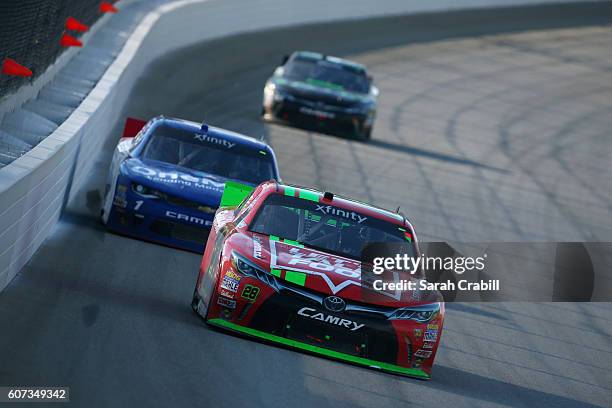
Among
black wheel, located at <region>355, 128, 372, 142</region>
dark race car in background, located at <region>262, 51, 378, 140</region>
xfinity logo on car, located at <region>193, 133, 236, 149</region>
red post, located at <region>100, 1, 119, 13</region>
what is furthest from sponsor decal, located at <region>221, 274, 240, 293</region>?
red post, located at <region>100, 1, 119, 13</region>

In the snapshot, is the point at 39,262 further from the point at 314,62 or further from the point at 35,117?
the point at 314,62

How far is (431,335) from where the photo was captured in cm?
990

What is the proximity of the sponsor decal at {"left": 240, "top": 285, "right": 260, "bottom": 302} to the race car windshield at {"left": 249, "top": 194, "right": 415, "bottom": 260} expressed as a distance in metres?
0.99

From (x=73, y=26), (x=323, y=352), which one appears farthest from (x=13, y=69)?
(x=73, y=26)

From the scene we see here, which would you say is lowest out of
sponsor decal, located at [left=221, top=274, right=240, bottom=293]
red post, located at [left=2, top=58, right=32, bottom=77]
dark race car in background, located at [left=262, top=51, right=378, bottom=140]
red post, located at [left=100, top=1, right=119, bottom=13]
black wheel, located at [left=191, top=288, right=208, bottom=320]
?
dark race car in background, located at [left=262, top=51, right=378, bottom=140]

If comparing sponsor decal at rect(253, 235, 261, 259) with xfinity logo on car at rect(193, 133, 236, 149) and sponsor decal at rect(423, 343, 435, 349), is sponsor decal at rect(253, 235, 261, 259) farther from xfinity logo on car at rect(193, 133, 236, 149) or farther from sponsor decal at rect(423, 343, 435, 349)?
xfinity logo on car at rect(193, 133, 236, 149)

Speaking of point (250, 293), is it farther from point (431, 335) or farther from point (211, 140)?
point (211, 140)

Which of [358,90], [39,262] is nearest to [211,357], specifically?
[39,262]

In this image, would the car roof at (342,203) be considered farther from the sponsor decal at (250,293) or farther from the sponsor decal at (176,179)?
the sponsor decal at (176,179)

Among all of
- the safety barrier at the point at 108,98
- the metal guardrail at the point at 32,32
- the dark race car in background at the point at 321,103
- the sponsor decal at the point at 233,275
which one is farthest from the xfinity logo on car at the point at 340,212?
the dark race car in background at the point at 321,103

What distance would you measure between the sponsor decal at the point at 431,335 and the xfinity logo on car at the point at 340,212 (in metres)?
1.39

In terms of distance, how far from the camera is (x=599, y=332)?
13.6m

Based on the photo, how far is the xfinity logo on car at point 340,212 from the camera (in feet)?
35.9

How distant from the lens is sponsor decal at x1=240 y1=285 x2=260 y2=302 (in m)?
9.68
